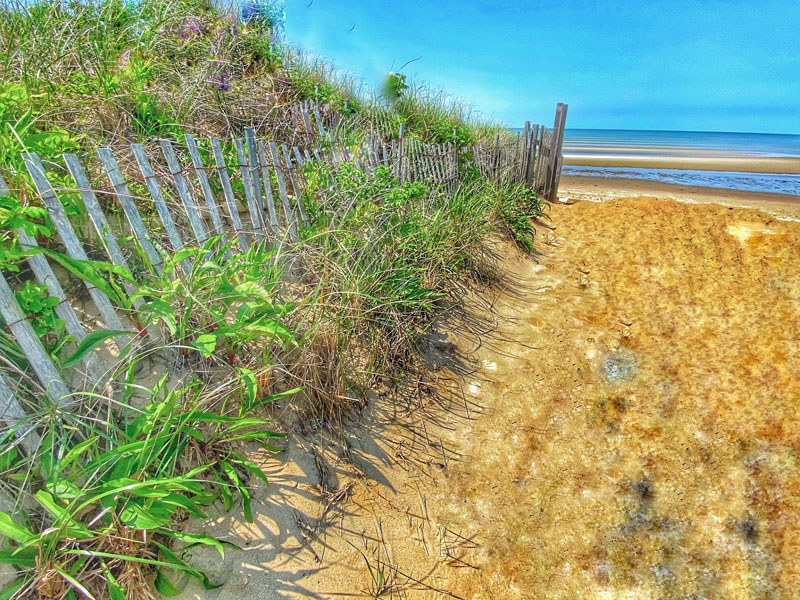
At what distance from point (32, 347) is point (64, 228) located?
22.8 inches

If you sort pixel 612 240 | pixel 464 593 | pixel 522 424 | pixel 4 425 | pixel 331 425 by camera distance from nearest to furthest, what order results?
pixel 4 425
pixel 464 593
pixel 331 425
pixel 522 424
pixel 612 240

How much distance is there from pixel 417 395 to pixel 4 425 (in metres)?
2.15

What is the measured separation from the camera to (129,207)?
235cm

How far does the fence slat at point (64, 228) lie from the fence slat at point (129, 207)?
0.28 meters

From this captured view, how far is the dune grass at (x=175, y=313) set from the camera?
5.52 ft

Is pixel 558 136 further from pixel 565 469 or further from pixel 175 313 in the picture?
pixel 175 313

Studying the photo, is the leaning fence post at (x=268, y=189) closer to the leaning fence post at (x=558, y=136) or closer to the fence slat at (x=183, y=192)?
the fence slat at (x=183, y=192)

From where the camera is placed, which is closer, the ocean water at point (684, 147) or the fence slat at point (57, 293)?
the fence slat at point (57, 293)

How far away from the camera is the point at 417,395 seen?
9.84 feet

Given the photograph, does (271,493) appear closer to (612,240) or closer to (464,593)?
(464,593)

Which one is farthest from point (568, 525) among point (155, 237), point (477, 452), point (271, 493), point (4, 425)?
point (155, 237)

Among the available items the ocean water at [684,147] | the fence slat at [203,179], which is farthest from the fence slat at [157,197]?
the ocean water at [684,147]

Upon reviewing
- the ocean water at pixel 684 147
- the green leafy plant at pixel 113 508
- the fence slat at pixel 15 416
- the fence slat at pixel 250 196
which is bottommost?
the ocean water at pixel 684 147

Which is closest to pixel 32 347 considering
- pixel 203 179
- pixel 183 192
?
pixel 183 192
